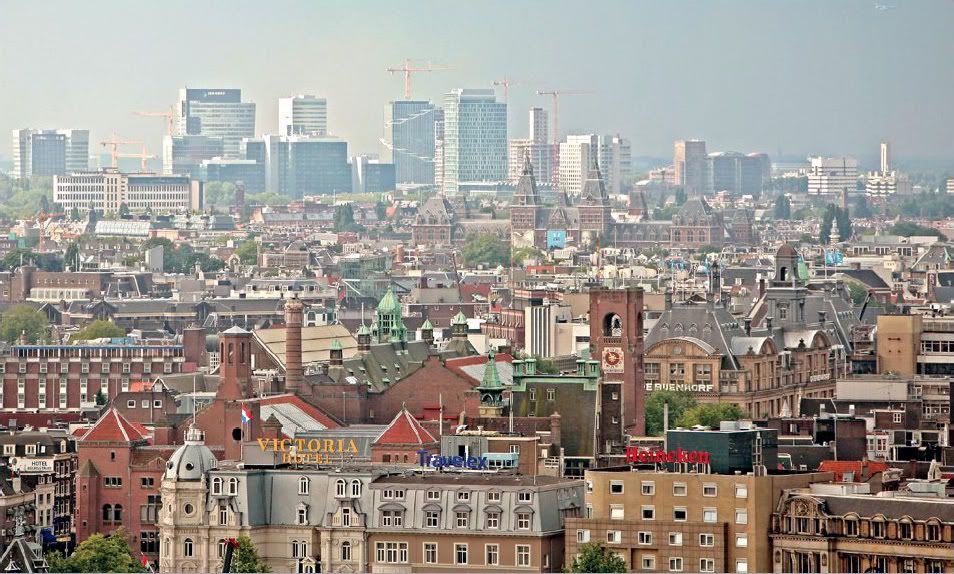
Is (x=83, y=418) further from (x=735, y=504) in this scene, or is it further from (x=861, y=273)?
(x=861, y=273)

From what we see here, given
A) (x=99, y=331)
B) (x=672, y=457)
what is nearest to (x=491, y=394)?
(x=672, y=457)

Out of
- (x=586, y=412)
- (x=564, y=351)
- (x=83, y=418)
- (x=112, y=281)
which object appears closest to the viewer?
(x=586, y=412)

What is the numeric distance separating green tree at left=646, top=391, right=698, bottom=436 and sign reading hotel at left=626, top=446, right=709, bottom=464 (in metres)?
25.7

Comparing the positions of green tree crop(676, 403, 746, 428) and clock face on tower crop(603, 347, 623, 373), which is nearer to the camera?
green tree crop(676, 403, 746, 428)

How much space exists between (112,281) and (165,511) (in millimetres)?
129501

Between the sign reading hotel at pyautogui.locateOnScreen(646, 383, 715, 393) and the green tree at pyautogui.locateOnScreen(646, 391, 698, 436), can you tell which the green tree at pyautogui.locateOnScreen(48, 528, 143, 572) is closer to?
the green tree at pyautogui.locateOnScreen(646, 391, 698, 436)

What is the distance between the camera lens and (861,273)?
180 metres

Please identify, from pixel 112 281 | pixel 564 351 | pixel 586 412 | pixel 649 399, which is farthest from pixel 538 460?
pixel 112 281

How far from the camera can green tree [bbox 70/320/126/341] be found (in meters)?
145

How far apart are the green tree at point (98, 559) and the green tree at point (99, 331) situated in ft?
222

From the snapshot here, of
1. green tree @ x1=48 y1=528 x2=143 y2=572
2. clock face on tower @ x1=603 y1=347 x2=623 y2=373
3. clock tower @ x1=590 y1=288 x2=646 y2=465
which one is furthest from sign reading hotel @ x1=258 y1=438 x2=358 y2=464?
clock face on tower @ x1=603 y1=347 x2=623 y2=373

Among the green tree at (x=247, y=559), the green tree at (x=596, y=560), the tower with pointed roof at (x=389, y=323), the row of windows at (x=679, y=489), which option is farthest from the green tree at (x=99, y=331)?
the green tree at (x=596, y=560)

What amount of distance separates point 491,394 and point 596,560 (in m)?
23.1

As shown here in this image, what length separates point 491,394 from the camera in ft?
280
